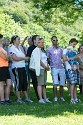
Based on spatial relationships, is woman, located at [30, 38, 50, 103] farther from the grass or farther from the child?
the grass

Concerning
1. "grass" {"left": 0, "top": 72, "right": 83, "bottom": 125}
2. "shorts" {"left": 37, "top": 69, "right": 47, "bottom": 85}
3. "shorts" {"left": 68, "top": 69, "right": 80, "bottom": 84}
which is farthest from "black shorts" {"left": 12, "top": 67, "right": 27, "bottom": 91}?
"shorts" {"left": 68, "top": 69, "right": 80, "bottom": 84}

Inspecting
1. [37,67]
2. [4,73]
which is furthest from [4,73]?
[37,67]

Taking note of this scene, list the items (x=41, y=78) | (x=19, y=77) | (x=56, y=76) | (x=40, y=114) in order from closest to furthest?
(x=40, y=114) → (x=19, y=77) → (x=41, y=78) → (x=56, y=76)

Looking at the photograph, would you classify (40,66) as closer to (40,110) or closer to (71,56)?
(71,56)

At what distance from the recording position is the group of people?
9.06 meters

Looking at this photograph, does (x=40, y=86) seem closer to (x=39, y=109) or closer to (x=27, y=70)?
(x=27, y=70)

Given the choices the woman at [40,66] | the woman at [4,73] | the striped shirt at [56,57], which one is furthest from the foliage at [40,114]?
the striped shirt at [56,57]

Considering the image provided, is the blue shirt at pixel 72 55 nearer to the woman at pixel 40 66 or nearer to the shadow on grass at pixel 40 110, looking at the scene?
the woman at pixel 40 66

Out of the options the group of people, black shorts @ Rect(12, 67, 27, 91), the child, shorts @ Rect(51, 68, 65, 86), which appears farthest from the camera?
shorts @ Rect(51, 68, 65, 86)

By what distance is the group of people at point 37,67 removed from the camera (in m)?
9.06

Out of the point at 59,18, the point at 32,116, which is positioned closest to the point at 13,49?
the point at 32,116

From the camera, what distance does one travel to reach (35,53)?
30.5 feet

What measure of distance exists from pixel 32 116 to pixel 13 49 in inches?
111

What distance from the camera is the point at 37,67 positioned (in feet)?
30.2
